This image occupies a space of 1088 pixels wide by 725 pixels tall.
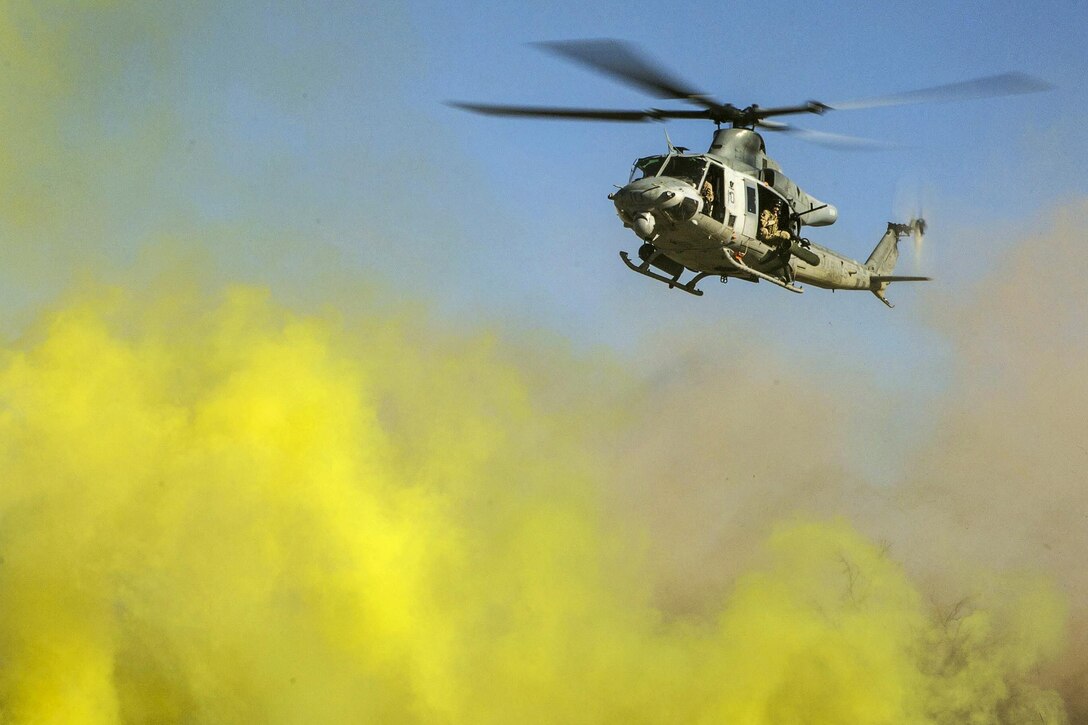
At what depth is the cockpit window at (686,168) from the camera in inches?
850

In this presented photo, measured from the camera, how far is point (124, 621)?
29.5 metres

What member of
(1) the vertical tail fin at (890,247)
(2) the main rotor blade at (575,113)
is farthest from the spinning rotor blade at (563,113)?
(1) the vertical tail fin at (890,247)

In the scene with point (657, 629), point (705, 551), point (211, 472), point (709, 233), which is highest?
point (709, 233)

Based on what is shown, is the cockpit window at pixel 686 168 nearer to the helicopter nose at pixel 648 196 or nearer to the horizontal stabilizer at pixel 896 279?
the helicopter nose at pixel 648 196

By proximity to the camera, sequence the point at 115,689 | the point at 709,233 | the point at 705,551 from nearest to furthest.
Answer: the point at 709,233 < the point at 115,689 < the point at 705,551

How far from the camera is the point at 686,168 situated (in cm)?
2170

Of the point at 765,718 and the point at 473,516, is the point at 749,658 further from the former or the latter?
the point at 473,516

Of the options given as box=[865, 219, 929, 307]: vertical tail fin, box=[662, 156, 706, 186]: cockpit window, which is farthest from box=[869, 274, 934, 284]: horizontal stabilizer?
box=[662, 156, 706, 186]: cockpit window

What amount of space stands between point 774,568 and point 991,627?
23.7 feet

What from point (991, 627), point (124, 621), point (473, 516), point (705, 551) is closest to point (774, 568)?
point (705, 551)

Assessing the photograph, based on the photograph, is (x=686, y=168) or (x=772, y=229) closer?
(x=686, y=168)

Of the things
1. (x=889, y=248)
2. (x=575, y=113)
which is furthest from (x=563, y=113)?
(x=889, y=248)

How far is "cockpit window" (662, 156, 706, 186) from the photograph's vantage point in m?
21.6

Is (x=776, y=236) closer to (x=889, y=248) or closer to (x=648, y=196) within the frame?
(x=648, y=196)
